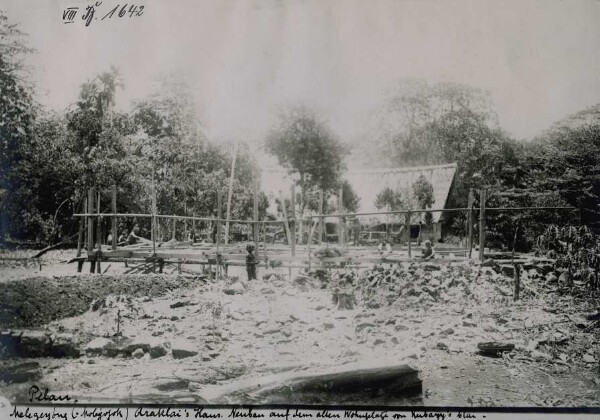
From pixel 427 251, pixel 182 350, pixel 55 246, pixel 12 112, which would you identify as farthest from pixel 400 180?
pixel 12 112

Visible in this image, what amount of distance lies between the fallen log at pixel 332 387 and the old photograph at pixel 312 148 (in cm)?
1

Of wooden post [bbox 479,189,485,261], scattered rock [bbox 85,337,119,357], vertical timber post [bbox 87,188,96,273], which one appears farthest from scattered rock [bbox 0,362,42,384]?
wooden post [bbox 479,189,485,261]

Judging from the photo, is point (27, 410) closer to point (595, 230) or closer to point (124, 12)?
point (124, 12)

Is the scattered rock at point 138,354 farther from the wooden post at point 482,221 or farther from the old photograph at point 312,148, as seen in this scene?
the wooden post at point 482,221

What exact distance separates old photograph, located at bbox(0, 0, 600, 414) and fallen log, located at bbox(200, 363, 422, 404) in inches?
0.5

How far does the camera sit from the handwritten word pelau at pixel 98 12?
10.8 feet

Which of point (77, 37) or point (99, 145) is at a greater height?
point (77, 37)

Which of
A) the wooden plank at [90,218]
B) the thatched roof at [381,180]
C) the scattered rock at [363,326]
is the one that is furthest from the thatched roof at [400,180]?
the wooden plank at [90,218]

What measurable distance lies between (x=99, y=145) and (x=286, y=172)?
2.10m

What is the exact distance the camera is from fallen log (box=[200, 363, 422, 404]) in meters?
2.67

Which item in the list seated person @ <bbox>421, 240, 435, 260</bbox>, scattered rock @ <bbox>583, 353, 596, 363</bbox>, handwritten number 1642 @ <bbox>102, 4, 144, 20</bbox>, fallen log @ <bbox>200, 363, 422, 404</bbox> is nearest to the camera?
fallen log @ <bbox>200, 363, 422, 404</bbox>

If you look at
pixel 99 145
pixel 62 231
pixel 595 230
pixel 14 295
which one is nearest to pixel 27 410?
pixel 14 295

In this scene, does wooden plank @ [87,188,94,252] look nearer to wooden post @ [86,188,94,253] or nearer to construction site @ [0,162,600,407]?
wooden post @ [86,188,94,253]

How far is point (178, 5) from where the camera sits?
3.27 metres
